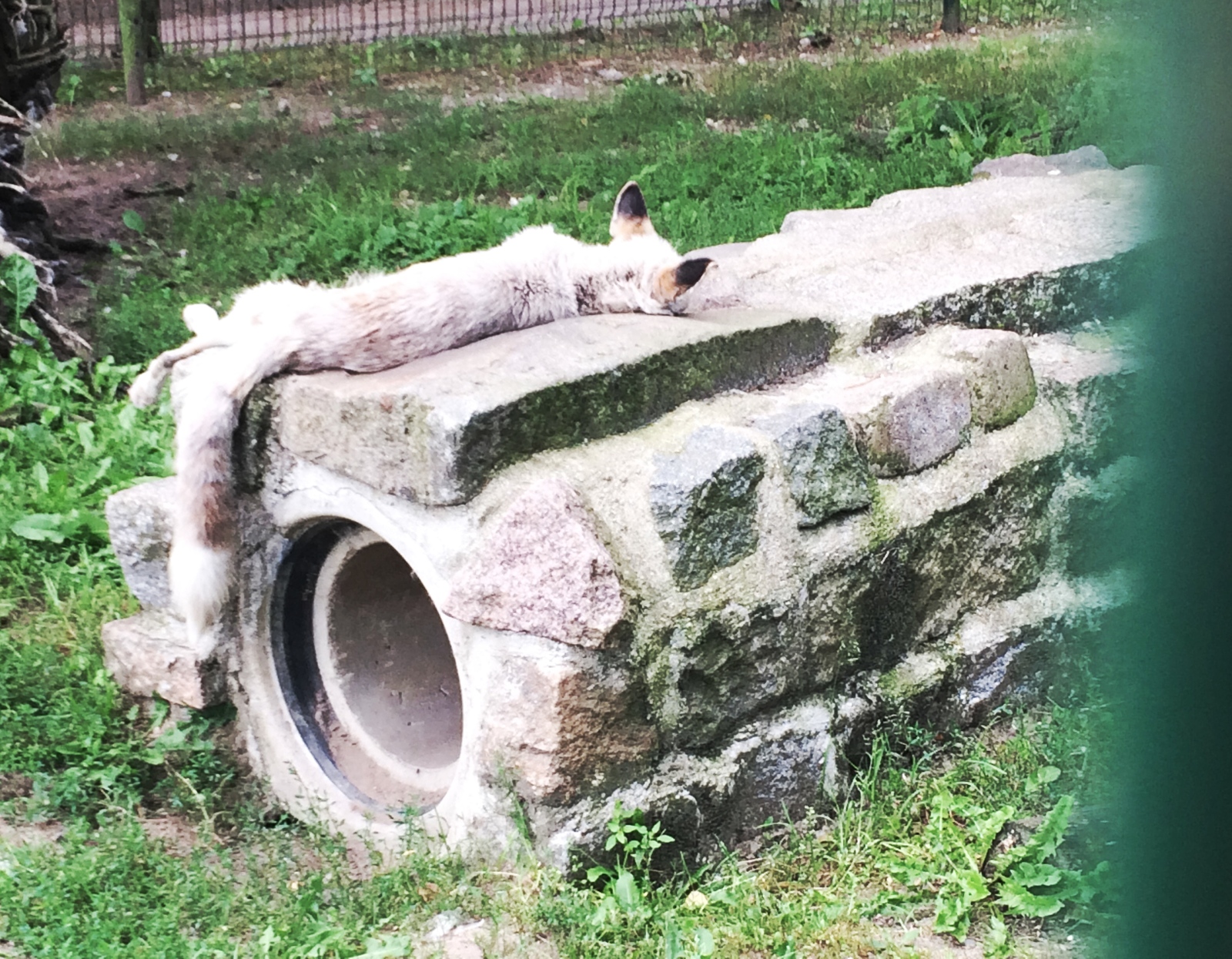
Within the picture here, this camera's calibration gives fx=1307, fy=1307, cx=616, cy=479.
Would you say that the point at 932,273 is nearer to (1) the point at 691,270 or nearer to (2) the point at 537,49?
(1) the point at 691,270

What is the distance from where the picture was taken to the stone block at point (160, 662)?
345cm

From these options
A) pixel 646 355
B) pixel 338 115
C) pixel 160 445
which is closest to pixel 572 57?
pixel 338 115

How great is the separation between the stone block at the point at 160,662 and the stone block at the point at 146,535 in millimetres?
75

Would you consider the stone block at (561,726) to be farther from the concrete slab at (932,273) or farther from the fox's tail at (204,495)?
the concrete slab at (932,273)

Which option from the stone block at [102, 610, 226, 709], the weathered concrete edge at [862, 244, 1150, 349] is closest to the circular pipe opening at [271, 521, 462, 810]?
the stone block at [102, 610, 226, 709]

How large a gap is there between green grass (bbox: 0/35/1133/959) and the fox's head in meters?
0.98

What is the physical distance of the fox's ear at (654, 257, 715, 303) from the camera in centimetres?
321

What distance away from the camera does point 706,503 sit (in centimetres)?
278

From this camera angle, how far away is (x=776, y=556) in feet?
9.55

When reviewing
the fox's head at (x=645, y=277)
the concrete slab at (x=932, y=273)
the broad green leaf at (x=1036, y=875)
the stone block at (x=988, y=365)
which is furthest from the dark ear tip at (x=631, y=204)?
the broad green leaf at (x=1036, y=875)

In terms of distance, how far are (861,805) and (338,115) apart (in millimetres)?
8064

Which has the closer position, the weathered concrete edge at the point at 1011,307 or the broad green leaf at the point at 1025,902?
the broad green leaf at the point at 1025,902

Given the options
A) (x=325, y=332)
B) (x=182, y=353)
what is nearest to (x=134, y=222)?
(x=182, y=353)

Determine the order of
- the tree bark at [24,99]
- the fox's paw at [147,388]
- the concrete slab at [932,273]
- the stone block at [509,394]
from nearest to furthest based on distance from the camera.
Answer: the stone block at [509,394], the fox's paw at [147,388], the concrete slab at [932,273], the tree bark at [24,99]
